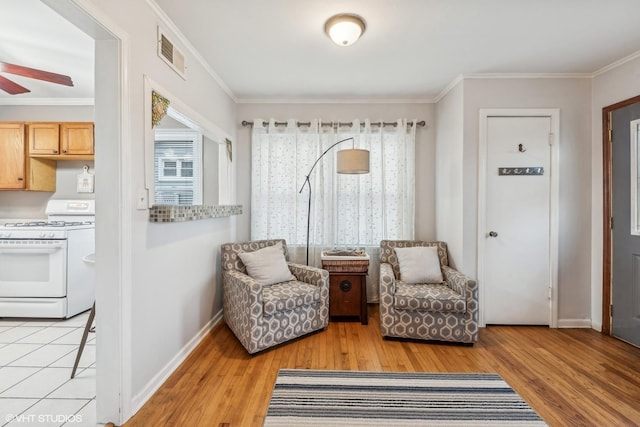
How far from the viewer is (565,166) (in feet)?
9.74

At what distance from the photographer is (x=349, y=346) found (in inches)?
102

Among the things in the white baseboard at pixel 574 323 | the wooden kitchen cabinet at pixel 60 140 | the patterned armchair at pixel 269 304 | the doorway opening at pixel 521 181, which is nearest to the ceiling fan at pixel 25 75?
the wooden kitchen cabinet at pixel 60 140

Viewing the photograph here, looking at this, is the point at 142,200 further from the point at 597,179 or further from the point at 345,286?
the point at 597,179

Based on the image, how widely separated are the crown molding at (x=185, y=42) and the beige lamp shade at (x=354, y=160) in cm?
151

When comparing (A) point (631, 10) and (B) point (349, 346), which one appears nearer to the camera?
(A) point (631, 10)

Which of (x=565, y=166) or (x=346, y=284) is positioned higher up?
(x=565, y=166)

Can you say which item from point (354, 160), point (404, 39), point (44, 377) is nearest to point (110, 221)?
point (44, 377)

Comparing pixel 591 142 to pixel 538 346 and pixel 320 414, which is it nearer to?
pixel 538 346

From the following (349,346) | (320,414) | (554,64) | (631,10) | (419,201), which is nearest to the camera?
(320,414)

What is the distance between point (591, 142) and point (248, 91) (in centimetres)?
371

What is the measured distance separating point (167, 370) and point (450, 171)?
10.6 feet

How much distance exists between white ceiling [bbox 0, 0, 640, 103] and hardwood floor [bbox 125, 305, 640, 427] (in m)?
2.56

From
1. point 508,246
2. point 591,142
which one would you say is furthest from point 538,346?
point 591,142

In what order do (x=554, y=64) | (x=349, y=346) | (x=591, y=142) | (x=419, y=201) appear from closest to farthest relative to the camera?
(x=349, y=346), (x=554, y=64), (x=591, y=142), (x=419, y=201)
